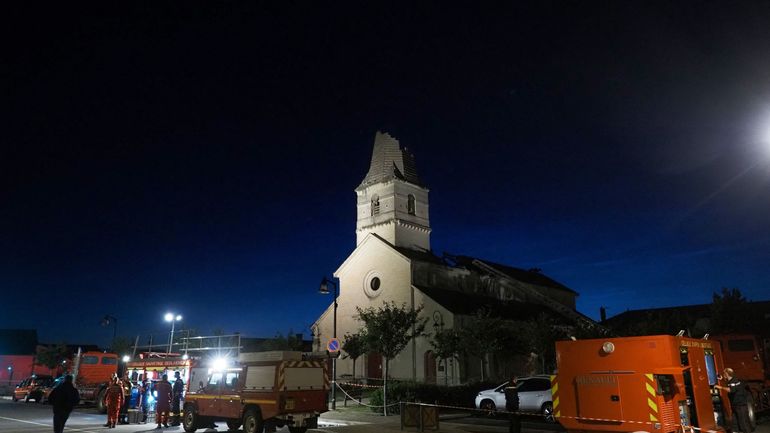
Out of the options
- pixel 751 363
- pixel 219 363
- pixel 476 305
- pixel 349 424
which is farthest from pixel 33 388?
pixel 751 363

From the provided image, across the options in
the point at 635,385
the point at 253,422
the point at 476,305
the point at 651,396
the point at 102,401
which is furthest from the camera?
the point at 476,305

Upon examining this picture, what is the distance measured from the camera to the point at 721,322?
44.4 m

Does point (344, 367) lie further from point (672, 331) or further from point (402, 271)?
point (672, 331)

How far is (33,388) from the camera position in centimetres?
3281

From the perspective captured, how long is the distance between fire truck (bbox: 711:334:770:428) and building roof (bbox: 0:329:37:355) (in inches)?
3467

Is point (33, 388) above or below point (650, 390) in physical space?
below

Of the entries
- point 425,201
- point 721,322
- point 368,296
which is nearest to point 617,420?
point 368,296

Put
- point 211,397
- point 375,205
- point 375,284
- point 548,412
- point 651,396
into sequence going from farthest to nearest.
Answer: point 375,205 < point 375,284 < point 548,412 < point 211,397 < point 651,396

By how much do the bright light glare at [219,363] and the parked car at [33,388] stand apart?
21.3 metres

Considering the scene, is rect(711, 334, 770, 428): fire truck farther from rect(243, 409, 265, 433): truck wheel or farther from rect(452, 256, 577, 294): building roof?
rect(452, 256, 577, 294): building roof

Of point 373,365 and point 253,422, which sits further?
point 373,365

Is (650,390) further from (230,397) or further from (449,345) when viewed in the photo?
(449,345)

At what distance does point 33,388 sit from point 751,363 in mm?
39118

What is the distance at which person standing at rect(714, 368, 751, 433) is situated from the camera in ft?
43.0
